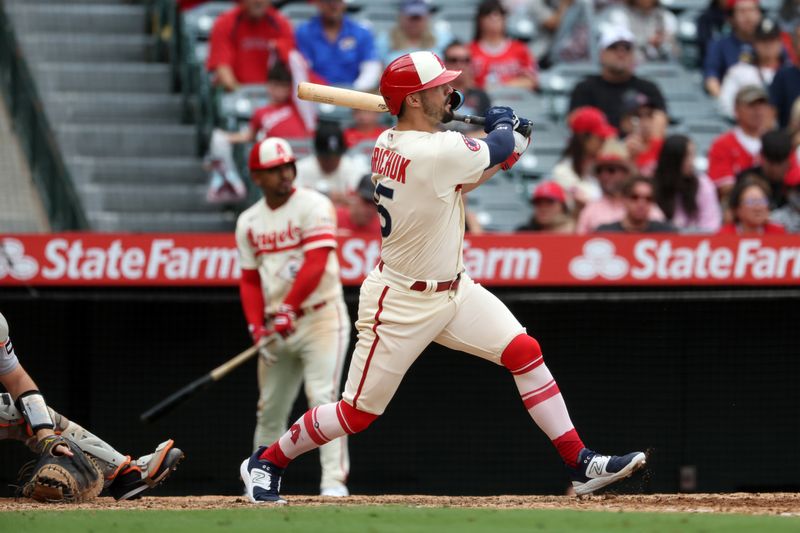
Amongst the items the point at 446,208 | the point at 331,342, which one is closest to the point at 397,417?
the point at 331,342

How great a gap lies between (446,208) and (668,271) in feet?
8.64

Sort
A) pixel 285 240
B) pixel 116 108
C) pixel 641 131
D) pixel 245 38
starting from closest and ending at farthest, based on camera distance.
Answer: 1. pixel 285 240
2. pixel 641 131
3. pixel 245 38
4. pixel 116 108

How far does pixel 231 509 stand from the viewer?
5773mm

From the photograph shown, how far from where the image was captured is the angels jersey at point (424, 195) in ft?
18.8

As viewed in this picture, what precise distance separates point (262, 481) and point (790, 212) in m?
4.41

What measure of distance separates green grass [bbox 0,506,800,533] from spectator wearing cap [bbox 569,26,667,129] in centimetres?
550

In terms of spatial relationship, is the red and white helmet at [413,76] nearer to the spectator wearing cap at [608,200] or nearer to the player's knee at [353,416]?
the player's knee at [353,416]

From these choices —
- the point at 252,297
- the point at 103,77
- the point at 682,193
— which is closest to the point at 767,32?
the point at 682,193

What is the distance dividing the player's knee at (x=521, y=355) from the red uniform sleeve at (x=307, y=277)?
1.73 m

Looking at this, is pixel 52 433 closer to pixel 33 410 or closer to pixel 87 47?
pixel 33 410

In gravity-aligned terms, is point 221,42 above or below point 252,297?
above

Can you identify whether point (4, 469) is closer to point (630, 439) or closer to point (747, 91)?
point (630, 439)

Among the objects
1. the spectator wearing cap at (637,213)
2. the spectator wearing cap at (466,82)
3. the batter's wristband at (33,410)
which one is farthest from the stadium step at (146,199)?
the batter's wristband at (33,410)

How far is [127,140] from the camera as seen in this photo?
1111cm
